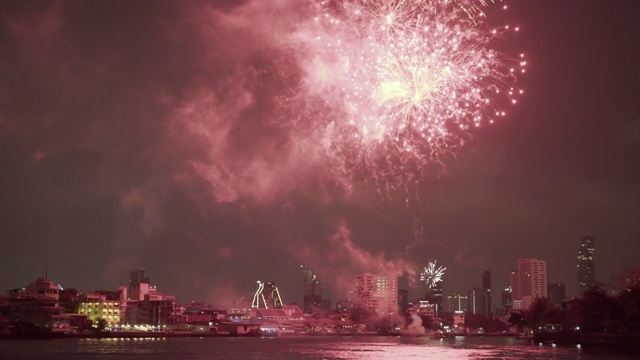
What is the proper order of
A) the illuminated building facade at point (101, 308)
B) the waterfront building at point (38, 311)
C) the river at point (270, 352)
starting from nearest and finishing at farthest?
the river at point (270, 352)
the waterfront building at point (38, 311)
the illuminated building facade at point (101, 308)

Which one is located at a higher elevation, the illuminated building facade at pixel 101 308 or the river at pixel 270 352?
the illuminated building facade at pixel 101 308

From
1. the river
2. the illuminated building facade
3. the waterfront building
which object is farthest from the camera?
the illuminated building facade

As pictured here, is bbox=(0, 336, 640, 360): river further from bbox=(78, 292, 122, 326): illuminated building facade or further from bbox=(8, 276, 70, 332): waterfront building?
bbox=(78, 292, 122, 326): illuminated building facade

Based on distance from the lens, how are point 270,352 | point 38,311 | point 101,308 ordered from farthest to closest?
point 101,308 < point 38,311 < point 270,352

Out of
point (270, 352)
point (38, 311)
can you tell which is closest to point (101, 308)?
point (38, 311)

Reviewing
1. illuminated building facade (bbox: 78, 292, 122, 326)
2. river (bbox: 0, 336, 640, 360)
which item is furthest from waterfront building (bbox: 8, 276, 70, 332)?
illuminated building facade (bbox: 78, 292, 122, 326)

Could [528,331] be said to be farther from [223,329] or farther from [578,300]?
[223,329]

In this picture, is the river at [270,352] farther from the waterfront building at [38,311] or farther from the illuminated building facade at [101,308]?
the illuminated building facade at [101,308]

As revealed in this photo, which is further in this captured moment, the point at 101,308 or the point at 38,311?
the point at 101,308

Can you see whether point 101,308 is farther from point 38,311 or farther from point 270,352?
point 270,352

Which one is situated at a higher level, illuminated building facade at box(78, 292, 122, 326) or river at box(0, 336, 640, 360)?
illuminated building facade at box(78, 292, 122, 326)

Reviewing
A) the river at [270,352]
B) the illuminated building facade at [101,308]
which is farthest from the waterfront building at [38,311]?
the illuminated building facade at [101,308]

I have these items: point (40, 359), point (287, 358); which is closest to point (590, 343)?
point (287, 358)
